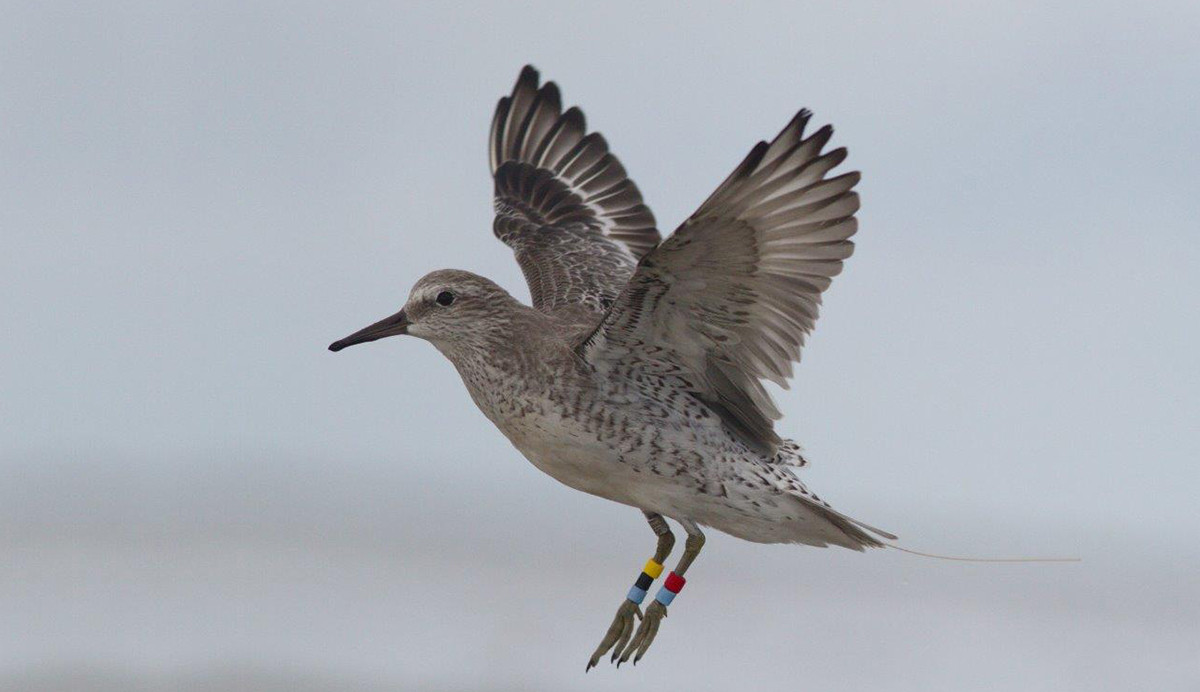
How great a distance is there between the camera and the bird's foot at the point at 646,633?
7430 millimetres

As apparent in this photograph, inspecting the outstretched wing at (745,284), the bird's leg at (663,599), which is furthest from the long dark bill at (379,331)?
the bird's leg at (663,599)

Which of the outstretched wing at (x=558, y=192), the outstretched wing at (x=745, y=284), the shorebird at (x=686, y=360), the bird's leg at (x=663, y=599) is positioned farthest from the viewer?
the outstretched wing at (x=558, y=192)

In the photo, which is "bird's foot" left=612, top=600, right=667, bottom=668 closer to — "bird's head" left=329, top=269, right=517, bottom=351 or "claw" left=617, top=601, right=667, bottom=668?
"claw" left=617, top=601, right=667, bottom=668

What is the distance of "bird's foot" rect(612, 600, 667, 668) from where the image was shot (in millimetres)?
7430

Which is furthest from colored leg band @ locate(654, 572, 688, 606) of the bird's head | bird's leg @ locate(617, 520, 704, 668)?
the bird's head

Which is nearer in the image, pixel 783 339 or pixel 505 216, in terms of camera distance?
pixel 783 339

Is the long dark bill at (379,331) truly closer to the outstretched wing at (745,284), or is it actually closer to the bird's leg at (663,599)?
the outstretched wing at (745,284)

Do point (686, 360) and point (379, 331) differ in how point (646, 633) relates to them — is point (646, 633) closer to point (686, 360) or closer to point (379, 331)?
point (686, 360)

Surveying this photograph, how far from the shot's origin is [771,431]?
24.4 feet

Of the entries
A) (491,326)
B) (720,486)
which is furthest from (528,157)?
(720,486)

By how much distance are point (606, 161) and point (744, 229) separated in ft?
11.1

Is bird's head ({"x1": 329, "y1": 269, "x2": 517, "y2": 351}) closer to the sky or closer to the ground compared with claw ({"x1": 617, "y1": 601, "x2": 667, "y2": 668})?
closer to the sky

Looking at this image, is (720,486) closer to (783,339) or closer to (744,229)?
(783,339)

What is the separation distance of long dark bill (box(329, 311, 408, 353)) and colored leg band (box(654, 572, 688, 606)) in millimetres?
1640
